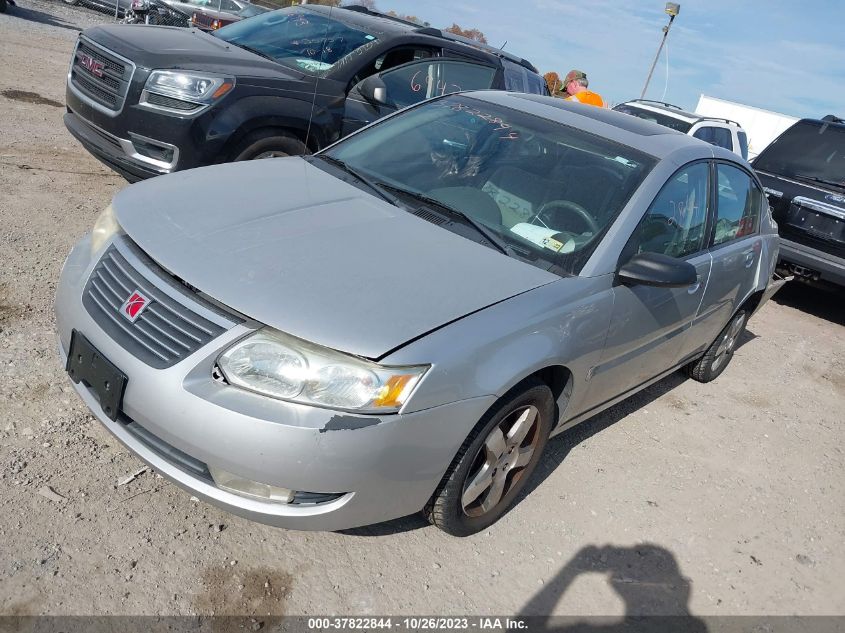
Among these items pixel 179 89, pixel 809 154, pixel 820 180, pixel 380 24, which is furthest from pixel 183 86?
pixel 809 154

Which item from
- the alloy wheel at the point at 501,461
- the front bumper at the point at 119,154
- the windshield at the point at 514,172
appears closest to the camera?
the alloy wheel at the point at 501,461

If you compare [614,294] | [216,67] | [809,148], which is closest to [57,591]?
[614,294]

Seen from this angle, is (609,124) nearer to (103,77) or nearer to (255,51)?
(255,51)

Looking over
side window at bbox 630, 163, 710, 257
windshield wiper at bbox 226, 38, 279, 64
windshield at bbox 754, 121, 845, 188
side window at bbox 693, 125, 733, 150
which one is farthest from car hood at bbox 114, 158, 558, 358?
side window at bbox 693, 125, 733, 150

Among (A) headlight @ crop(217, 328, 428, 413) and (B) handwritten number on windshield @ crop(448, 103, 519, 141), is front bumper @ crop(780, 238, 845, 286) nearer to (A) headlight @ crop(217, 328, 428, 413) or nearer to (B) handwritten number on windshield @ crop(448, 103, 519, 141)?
(B) handwritten number on windshield @ crop(448, 103, 519, 141)

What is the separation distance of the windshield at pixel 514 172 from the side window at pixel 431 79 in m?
2.16

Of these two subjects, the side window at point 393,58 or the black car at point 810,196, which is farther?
the black car at point 810,196

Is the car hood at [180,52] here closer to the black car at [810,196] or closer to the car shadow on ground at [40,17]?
the black car at [810,196]

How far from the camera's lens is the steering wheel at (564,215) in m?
3.27

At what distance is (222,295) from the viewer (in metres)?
2.41

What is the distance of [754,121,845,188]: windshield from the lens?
7.55 metres

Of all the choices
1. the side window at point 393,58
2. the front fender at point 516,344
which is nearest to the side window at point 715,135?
the side window at point 393,58

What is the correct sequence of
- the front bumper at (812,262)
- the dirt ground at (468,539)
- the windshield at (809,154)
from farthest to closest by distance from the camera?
the windshield at (809,154)
the front bumper at (812,262)
the dirt ground at (468,539)

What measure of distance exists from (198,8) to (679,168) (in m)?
15.2
